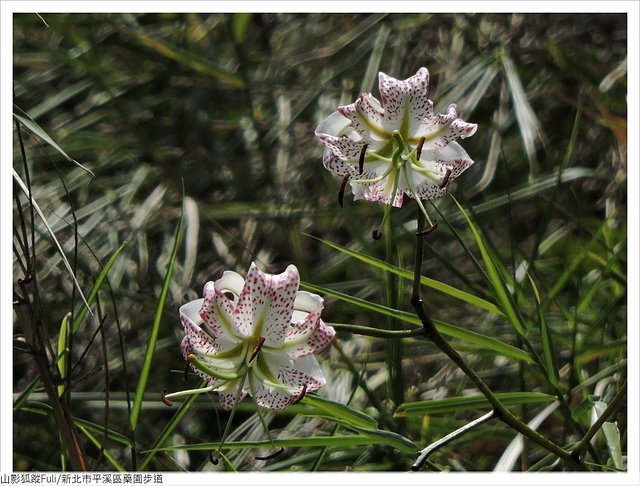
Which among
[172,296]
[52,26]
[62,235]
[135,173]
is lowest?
[172,296]

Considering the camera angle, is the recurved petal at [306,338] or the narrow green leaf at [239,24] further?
the narrow green leaf at [239,24]

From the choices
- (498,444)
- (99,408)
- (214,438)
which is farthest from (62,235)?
(498,444)

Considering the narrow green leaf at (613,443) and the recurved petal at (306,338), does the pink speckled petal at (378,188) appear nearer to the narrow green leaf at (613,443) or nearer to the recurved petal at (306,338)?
the recurved petal at (306,338)

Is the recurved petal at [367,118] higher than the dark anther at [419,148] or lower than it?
higher

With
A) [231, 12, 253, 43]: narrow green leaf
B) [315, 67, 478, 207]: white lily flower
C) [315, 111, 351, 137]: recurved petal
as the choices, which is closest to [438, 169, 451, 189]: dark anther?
[315, 67, 478, 207]: white lily flower

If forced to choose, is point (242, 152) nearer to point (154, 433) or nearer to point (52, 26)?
point (52, 26)

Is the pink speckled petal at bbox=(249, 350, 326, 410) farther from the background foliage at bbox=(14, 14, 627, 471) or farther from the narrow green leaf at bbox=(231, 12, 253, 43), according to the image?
the narrow green leaf at bbox=(231, 12, 253, 43)

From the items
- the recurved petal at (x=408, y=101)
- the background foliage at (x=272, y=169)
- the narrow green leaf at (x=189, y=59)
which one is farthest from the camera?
the narrow green leaf at (x=189, y=59)

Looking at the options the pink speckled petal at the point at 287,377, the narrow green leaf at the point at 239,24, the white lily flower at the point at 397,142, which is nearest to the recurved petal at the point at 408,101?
the white lily flower at the point at 397,142
